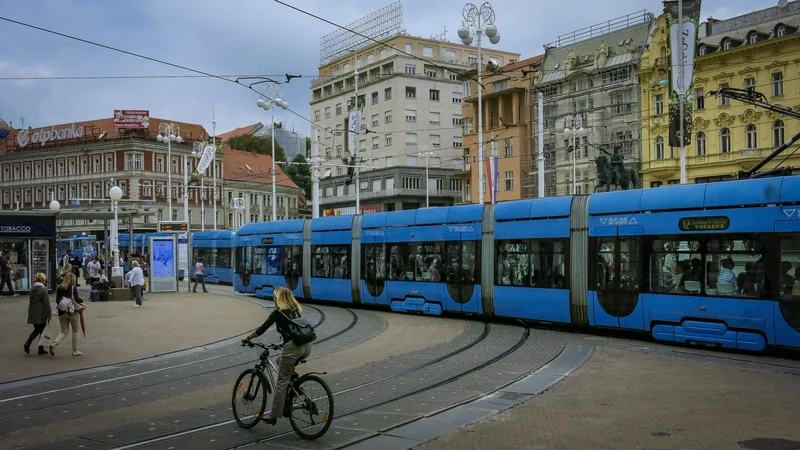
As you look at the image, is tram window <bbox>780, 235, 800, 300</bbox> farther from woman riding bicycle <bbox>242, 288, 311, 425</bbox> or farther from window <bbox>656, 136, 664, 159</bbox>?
window <bbox>656, 136, 664, 159</bbox>

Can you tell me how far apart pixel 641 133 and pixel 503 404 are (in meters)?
45.2

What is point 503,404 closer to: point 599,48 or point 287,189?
point 599,48

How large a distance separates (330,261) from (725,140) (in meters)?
31.6

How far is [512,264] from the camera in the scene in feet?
64.0

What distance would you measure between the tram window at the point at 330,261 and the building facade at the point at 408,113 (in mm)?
42900

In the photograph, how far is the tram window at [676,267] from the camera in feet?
49.7

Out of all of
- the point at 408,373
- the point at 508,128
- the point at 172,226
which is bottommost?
the point at 408,373

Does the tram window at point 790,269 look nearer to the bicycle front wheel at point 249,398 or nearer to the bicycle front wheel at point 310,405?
the bicycle front wheel at point 310,405

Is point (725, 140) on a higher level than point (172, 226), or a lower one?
higher

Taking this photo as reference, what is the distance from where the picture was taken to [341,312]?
2420cm

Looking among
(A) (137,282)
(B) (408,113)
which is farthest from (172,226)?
(B) (408,113)

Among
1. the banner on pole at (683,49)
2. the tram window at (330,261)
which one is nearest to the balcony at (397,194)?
the tram window at (330,261)

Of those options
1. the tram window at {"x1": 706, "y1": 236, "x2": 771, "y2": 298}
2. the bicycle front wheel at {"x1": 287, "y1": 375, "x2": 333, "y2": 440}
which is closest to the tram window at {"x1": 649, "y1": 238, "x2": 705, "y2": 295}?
the tram window at {"x1": 706, "y1": 236, "x2": 771, "y2": 298}

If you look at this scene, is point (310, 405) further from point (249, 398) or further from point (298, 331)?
point (249, 398)
